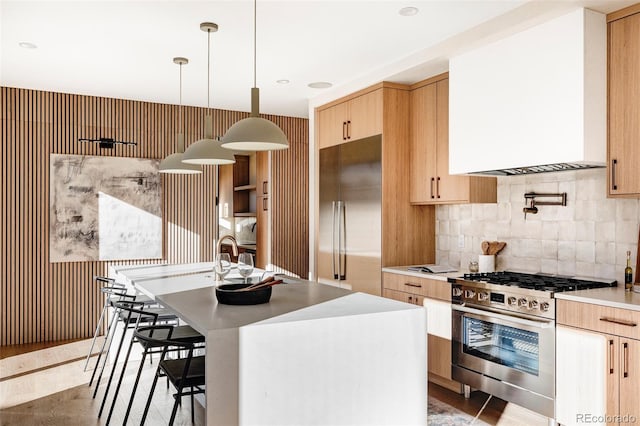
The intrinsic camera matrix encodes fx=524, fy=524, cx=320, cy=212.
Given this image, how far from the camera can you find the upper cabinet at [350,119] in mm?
4762

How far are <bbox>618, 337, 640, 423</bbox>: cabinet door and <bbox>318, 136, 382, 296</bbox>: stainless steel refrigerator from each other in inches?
86.0

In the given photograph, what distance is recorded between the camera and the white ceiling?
3.36 m

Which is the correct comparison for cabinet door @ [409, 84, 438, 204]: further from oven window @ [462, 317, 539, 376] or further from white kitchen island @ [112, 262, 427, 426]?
white kitchen island @ [112, 262, 427, 426]

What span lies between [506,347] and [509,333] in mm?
106

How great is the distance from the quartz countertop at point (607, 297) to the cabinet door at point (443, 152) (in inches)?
54.2

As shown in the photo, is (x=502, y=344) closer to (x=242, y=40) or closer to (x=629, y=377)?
(x=629, y=377)

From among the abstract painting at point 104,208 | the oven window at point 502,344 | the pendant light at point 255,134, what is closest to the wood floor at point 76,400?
the oven window at point 502,344

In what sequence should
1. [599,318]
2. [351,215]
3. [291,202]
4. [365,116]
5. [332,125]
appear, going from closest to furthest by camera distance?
[599,318] < [365,116] < [351,215] < [332,125] < [291,202]

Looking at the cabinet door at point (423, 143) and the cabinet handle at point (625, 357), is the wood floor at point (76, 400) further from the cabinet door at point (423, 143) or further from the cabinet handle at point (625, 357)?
the cabinet door at point (423, 143)

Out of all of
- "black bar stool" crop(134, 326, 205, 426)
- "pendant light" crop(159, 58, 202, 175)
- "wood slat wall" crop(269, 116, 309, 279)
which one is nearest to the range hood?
"pendant light" crop(159, 58, 202, 175)

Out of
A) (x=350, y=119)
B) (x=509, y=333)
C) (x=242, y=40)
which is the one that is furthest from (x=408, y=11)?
(x=509, y=333)

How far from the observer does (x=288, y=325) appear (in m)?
2.20

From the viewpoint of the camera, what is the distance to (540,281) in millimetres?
3482

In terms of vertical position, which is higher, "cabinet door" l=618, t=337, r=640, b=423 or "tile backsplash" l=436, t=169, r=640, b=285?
"tile backsplash" l=436, t=169, r=640, b=285
